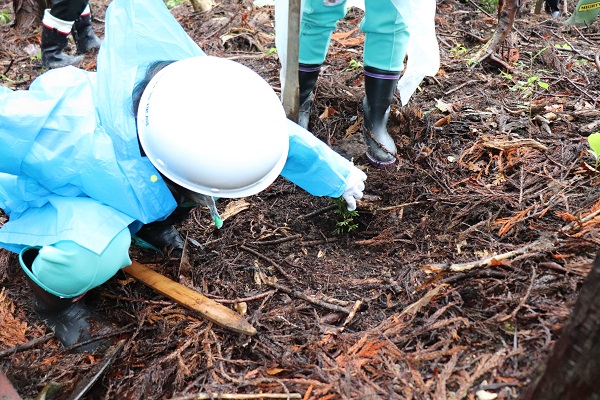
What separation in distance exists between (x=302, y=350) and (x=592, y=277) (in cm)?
108

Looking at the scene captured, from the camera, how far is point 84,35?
188 inches

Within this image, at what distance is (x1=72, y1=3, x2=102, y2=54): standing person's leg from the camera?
15.4 feet

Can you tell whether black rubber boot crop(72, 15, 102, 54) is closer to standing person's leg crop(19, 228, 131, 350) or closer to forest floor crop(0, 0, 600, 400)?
forest floor crop(0, 0, 600, 400)

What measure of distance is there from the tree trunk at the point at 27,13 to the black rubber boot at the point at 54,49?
115 cm

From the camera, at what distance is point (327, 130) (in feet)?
10.2

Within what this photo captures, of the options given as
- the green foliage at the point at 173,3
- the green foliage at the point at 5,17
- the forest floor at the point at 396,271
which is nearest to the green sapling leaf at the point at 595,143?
the forest floor at the point at 396,271

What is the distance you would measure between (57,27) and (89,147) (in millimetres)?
3119

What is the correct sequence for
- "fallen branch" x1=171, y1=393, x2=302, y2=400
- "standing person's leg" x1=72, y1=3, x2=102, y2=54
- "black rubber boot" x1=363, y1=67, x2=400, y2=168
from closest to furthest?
1. "fallen branch" x1=171, y1=393, x2=302, y2=400
2. "black rubber boot" x1=363, y1=67, x2=400, y2=168
3. "standing person's leg" x1=72, y1=3, x2=102, y2=54

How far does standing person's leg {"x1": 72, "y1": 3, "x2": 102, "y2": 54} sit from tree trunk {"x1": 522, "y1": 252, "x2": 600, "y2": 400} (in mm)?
4744

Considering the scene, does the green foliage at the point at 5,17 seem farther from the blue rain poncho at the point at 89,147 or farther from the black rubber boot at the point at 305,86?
the blue rain poncho at the point at 89,147

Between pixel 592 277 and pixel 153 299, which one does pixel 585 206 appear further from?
pixel 153 299

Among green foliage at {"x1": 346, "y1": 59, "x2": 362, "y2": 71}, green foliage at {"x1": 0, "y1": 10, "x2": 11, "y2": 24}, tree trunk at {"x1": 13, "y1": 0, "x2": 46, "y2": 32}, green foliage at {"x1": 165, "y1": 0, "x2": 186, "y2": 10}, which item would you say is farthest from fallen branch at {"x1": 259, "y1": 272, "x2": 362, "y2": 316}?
green foliage at {"x1": 0, "y1": 10, "x2": 11, "y2": 24}

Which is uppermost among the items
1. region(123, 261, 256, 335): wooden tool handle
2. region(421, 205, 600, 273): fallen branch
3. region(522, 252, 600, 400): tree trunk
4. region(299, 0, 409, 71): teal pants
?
region(522, 252, 600, 400): tree trunk

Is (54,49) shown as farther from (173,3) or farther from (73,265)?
(73,265)
